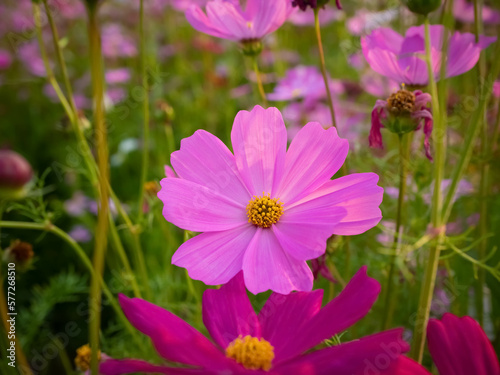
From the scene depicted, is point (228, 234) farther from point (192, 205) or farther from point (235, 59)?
point (235, 59)

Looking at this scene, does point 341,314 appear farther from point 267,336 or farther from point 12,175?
point 12,175

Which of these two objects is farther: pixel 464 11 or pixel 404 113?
pixel 464 11

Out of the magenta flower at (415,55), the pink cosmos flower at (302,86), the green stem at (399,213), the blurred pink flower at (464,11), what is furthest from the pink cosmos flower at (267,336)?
the pink cosmos flower at (302,86)

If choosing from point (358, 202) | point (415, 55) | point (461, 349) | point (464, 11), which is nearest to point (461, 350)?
point (461, 349)

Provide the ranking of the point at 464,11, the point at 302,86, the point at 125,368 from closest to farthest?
the point at 125,368 → the point at 464,11 → the point at 302,86

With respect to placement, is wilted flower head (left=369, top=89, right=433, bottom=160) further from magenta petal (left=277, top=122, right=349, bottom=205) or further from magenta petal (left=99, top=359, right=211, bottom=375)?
magenta petal (left=99, top=359, right=211, bottom=375)
